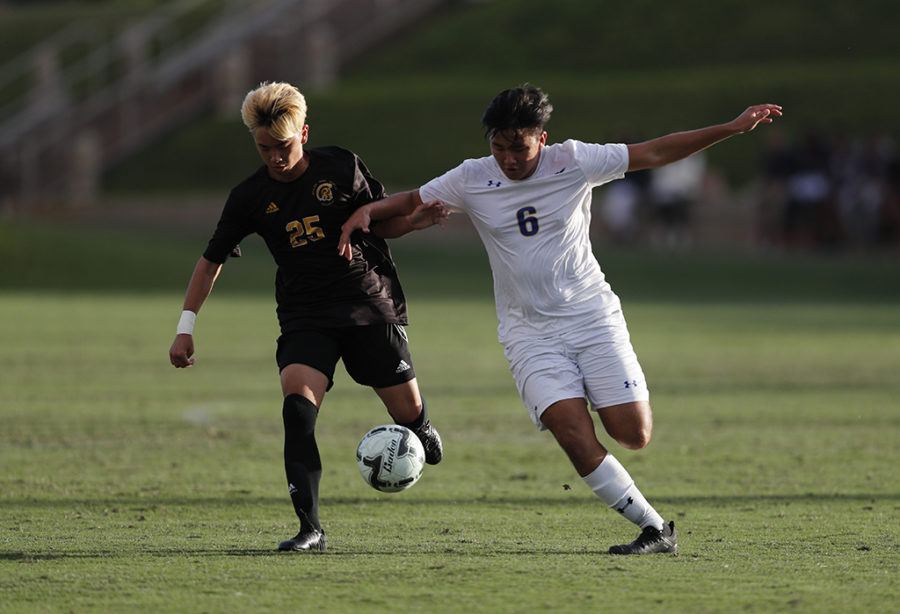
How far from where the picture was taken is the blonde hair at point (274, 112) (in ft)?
25.0

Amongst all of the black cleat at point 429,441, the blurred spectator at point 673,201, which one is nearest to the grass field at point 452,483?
the black cleat at point 429,441

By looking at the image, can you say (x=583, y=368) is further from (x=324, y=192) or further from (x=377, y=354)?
(x=324, y=192)

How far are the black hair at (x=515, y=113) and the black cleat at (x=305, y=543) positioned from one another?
6.28 ft

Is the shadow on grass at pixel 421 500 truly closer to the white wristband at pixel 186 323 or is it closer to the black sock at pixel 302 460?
the white wristband at pixel 186 323

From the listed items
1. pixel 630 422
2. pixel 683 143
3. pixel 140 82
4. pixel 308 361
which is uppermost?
pixel 140 82

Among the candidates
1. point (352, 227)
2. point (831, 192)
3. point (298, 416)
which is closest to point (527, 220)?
point (352, 227)

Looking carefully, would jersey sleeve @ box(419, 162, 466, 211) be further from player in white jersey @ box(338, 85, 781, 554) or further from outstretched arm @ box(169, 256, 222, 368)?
outstretched arm @ box(169, 256, 222, 368)

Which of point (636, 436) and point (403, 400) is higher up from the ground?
point (403, 400)

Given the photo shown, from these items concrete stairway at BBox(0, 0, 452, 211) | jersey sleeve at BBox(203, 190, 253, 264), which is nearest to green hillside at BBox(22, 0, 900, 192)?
concrete stairway at BBox(0, 0, 452, 211)

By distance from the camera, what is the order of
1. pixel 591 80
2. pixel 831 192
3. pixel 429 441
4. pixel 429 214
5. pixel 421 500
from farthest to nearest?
pixel 591 80 < pixel 831 192 < pixel 421 500 < pixel 429 441 < pixel 429 214

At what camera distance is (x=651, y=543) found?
7488 millimetres

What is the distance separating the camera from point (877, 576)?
696 centimetres

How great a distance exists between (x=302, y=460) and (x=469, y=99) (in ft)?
114

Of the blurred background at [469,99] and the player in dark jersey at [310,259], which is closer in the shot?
the player in dark jersey at [310,259]
